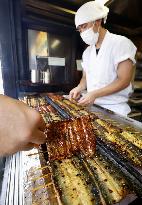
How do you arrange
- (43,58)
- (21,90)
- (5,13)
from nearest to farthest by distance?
(5,13), (21,90), (43,58)

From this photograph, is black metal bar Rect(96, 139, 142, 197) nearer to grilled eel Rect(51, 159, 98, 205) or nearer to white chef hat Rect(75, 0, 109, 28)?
grilled eel Rect(51, 159, 98, 205)

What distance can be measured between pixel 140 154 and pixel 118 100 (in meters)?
1.75

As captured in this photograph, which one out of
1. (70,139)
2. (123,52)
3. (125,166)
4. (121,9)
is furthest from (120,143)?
(121,9)

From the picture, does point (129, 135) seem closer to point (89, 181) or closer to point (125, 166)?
point (125, 166)

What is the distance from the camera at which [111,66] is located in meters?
2.99

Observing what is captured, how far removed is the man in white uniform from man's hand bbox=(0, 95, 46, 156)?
2.03 m

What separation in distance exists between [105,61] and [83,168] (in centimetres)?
220

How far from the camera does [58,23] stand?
16.1 feet

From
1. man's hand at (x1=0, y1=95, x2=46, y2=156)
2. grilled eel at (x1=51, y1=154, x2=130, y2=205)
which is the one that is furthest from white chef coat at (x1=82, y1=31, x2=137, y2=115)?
man's hand at (x1=0, y1=95, x2=46, y2=156)

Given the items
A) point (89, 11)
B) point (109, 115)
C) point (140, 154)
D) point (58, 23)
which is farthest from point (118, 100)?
point (58, 23)

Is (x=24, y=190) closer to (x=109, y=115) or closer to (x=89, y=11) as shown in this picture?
(x=109, y=115)

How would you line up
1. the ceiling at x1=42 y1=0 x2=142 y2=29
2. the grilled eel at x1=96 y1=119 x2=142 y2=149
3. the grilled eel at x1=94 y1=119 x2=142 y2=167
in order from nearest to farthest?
the grilled eel at x1=94 y1=119 x2=142 y2=167 < the grilled eel at x1=96 y1=119 x2=142 y2=149 < the ceiling at x1=42 y1=0 x2=142 y2=29

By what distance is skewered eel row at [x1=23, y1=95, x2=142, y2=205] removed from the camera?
3.13 feet

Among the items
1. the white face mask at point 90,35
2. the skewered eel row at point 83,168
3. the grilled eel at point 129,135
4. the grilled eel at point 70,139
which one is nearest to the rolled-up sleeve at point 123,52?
the white face mask at point 90,35
